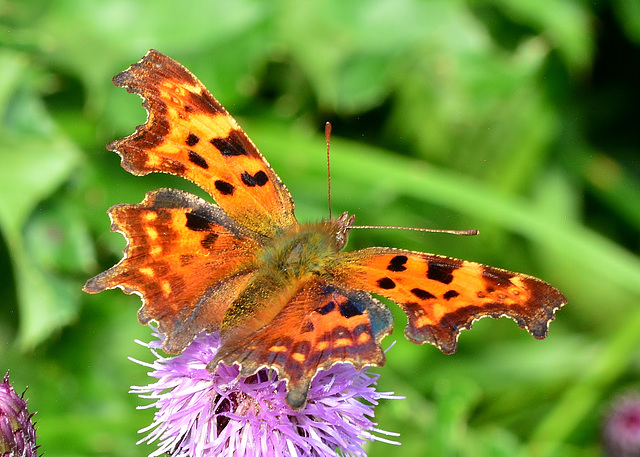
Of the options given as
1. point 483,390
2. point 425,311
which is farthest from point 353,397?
point 483,390

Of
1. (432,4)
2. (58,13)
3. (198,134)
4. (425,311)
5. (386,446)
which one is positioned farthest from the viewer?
(432,4)

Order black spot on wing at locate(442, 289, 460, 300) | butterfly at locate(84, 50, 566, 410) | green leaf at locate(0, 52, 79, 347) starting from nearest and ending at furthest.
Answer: butterfly at locate(84, 50, 566, 410), black spot on wing at locate(442, 289, 460, 300), green leaf at locate(0, 52, 79, 347)

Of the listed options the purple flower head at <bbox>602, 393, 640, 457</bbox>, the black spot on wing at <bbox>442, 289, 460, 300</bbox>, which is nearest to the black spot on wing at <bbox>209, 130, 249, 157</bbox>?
the black spot on wing at <bbox>442, 289, 460, 300</bbox>

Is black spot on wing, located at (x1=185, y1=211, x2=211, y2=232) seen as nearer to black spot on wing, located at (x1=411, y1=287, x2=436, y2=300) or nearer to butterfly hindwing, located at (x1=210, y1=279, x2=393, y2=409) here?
butterfly hindwing, located at (x1=210, y1=279, x2=393, y2=409)

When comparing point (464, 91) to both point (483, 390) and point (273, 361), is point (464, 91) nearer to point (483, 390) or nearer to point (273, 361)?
point (483, 390)

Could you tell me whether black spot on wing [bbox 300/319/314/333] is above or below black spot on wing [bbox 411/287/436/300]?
above

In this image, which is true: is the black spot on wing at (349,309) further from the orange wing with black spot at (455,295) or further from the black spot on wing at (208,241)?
the black spot on wing at (208,241)
